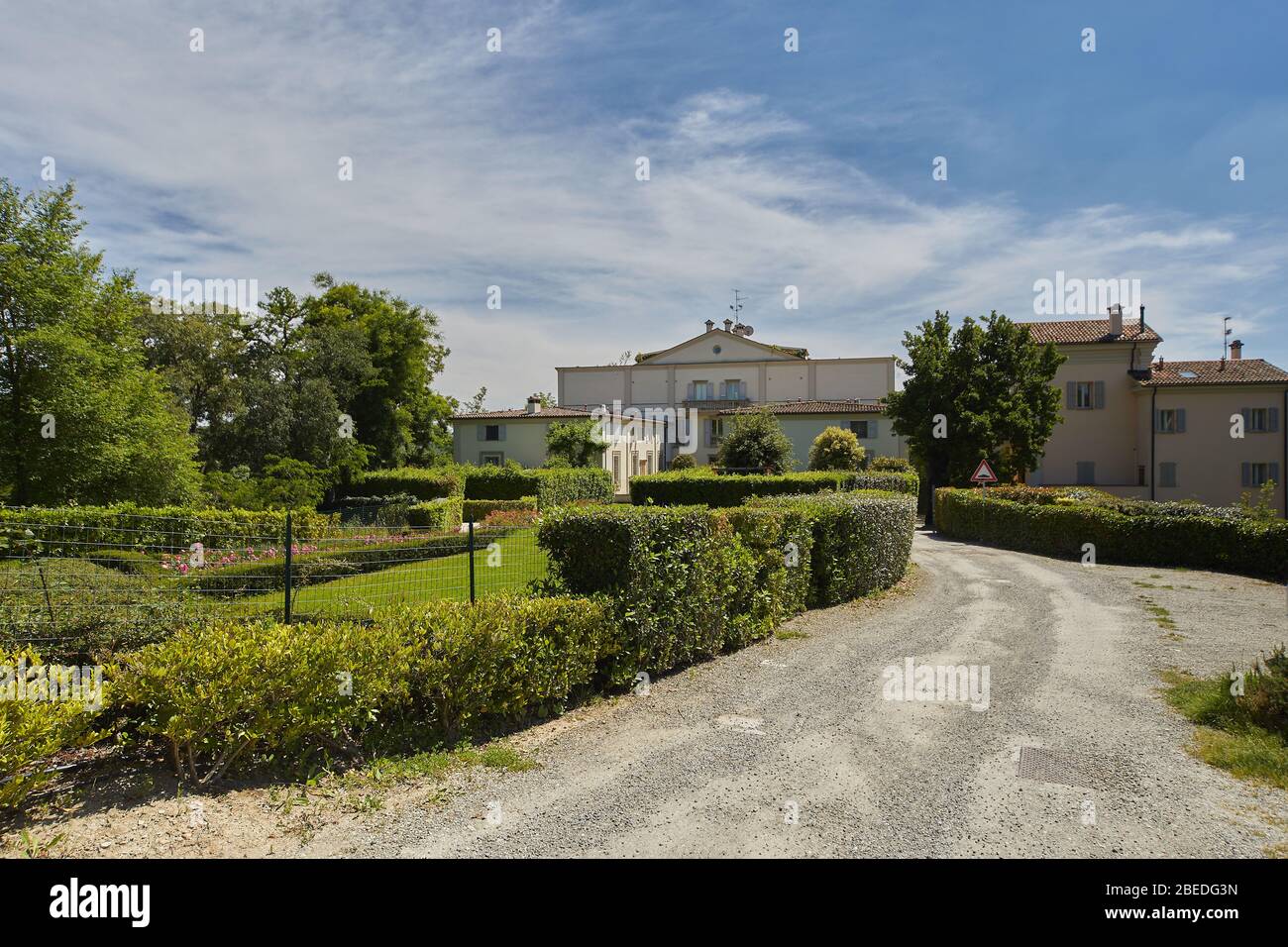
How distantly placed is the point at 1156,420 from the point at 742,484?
87.7 ft

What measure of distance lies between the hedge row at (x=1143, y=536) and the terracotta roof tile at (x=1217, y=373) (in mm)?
22750

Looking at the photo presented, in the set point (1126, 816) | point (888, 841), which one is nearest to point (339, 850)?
point (888, 841)

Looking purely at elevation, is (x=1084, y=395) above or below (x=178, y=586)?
above

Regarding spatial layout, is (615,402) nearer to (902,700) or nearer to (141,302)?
(141,302)

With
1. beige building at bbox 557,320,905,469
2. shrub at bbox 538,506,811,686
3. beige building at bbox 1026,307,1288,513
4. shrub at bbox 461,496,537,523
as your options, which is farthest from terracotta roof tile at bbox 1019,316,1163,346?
shrub at bbox 538,506,811,686

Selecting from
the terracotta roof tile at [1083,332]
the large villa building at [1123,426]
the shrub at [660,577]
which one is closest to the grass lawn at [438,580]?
the shrub at [660,577]

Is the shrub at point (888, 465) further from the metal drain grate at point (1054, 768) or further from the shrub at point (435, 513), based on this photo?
the metal drain grate at point (1054, 768)

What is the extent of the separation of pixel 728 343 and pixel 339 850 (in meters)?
59.3

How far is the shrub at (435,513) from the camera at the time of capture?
79.6 feet

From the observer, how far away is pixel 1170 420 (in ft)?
134

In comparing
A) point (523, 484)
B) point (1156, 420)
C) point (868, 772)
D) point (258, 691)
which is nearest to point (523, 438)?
point (523, 484)

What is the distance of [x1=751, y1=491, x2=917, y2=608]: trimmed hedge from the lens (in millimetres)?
13086

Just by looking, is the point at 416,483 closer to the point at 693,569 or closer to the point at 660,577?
the point at 693,569

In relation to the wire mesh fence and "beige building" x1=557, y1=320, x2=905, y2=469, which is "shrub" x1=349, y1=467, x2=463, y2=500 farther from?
"beige building" x1=557, y1=320, x2=905, y2=469
